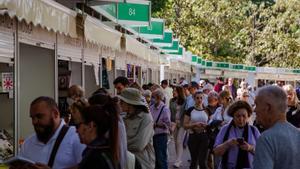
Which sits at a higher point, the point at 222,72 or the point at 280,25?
the point at 280,25

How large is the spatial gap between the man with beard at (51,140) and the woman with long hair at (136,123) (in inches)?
77.5

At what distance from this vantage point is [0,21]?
6.15 m

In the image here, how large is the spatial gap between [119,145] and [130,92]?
2.42m

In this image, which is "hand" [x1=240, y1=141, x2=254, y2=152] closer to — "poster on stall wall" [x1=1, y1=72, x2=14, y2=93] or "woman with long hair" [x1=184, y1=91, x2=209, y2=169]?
"poster on stall wall" [x1=1, y1=72, x2=14, y2=93]

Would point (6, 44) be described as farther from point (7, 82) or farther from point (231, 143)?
point (231, 143)

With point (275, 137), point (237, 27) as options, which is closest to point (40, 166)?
point (275, 137)

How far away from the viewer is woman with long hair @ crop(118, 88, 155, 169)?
6172 millimetres

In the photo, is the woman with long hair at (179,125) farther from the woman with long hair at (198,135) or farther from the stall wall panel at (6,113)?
the stall wall panel at (6,113)

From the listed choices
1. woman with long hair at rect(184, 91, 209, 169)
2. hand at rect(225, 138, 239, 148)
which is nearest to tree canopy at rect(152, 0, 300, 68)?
woman with long hair at rect(184, 91, 209, 169)

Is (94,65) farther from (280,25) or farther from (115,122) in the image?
(280,25)

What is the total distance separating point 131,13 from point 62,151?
10.6 metres

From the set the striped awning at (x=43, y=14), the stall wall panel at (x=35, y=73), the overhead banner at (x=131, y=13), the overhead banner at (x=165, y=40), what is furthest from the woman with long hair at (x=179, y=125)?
the overhead banner at (x=165, y=40)

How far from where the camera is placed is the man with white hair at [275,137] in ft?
11.7

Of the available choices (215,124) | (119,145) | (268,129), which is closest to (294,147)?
(268,129)
